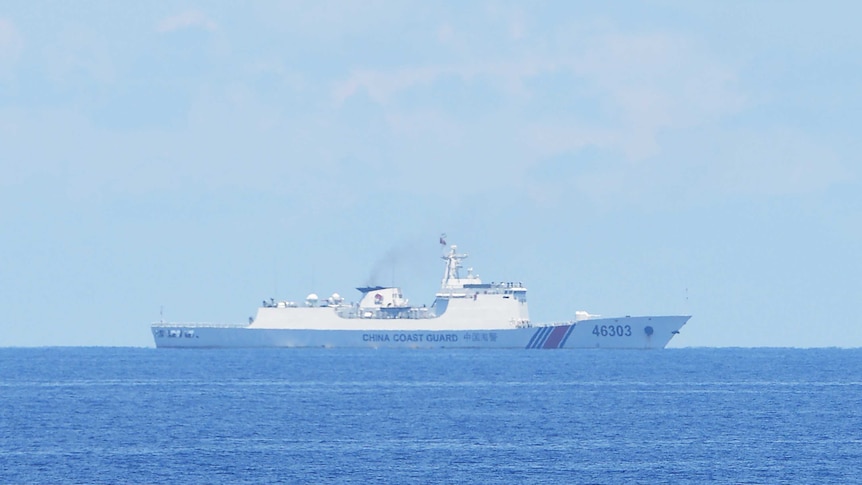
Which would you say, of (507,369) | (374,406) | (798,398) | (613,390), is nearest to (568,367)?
(507,369)

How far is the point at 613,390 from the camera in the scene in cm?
5947

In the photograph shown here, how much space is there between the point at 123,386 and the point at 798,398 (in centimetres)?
3226

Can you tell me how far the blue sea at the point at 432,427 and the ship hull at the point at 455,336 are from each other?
608 inches

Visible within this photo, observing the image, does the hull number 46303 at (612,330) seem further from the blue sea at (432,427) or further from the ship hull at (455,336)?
the blue sea at (432,427)

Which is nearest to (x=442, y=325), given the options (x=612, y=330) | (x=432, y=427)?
(x=612, y=330)

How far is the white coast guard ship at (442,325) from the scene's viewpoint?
9194 centimetres

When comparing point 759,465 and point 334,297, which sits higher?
point 334,297

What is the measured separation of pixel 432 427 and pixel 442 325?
5194 centimetres

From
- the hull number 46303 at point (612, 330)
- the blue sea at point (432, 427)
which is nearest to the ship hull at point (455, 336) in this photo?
the hull number 46303 at point (612, 330)

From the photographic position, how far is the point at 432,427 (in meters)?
43.8

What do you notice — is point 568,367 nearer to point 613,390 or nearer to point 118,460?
point 613,390

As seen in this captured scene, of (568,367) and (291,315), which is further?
(291,315)

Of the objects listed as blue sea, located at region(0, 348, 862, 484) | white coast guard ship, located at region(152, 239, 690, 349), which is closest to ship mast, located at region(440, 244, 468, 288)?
white coast guard ship, located at region(152, 239, 690, 349)

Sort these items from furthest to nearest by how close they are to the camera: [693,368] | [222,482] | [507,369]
→ [693,368] → [507,369] → [222,482]
